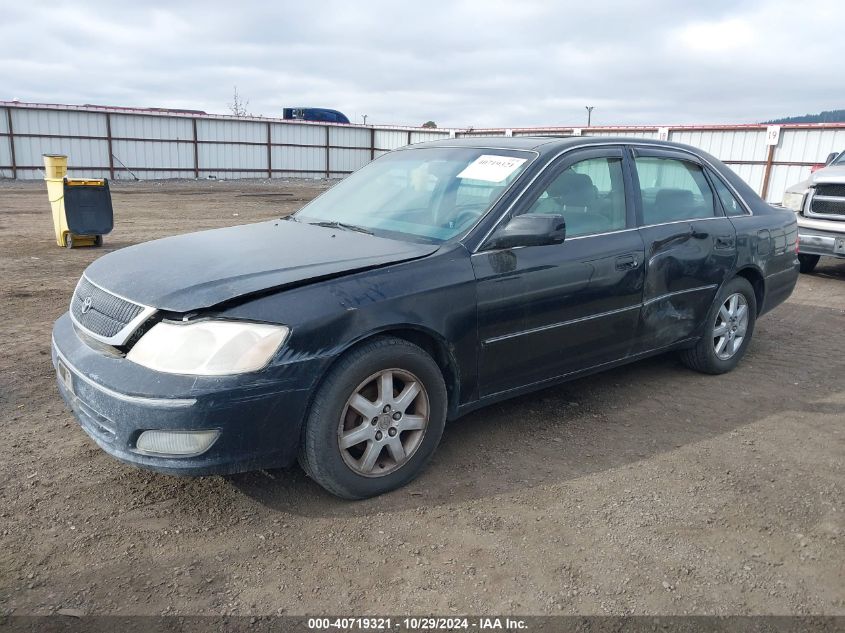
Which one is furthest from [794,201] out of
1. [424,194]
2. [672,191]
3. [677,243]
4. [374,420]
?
[374,420]

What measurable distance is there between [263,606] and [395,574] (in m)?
0.52

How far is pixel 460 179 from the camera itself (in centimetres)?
393

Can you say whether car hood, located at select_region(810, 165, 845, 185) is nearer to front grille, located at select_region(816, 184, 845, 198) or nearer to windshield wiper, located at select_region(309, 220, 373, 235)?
front grille, located at select_region(816, 184, 845, 198)

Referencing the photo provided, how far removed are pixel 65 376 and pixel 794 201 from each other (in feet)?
30.7

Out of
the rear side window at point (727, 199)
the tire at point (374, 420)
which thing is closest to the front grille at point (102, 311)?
the tire at point (374, 420)

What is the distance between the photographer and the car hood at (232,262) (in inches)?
115

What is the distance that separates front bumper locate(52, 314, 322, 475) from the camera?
8.91 feet

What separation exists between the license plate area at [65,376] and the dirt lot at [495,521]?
0.49 meters

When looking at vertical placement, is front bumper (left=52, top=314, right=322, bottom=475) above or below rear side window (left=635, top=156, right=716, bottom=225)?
below

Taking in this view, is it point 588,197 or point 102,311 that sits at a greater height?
point 588,197

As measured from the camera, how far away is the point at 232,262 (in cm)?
324

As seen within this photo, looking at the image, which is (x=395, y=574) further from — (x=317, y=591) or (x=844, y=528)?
(x=844, y=528)

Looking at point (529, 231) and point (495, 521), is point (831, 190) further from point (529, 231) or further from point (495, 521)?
point (495, 521)

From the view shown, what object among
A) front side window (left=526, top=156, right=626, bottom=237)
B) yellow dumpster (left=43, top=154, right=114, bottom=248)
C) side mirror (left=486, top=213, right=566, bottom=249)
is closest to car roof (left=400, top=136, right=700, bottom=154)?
front side window (left=526, top=156, right=626, bottom=237)
